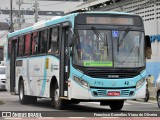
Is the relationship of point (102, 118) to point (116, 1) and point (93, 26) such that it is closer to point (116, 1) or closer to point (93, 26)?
point (93, 26)

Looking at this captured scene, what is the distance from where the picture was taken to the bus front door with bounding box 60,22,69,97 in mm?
16656

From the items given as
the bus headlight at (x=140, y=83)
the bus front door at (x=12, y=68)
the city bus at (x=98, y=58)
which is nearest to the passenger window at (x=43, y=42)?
the city bus at (x=98, y=58)

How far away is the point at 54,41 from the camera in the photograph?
702 inches

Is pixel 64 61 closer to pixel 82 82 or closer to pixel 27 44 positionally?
pixel 82 82

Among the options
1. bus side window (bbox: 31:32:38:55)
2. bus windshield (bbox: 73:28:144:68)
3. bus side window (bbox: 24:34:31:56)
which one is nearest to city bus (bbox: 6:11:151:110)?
bus windshield (bbox: 73:28:144:68)

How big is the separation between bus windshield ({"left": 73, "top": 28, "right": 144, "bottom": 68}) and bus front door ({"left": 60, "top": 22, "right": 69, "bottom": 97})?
66 cm

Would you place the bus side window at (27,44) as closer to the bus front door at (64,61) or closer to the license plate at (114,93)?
the bus front door at (64,61)

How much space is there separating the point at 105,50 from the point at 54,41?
2470mm

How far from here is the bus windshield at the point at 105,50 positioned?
16.0 meters

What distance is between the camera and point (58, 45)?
57.1 ft

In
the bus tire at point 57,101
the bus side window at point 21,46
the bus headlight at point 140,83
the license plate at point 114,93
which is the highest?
the bus side window at point 21,46

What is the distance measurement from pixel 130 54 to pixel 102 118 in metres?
3.08

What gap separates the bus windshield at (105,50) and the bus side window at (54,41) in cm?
159

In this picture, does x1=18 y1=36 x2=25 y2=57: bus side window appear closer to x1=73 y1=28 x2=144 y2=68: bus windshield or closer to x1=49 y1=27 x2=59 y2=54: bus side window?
x1=49 y1=27 x2=59 y2=54: bus side window
